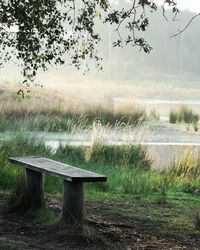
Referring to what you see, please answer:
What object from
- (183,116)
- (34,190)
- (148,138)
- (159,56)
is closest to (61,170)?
(34,190)

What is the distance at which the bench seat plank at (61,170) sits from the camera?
15.4 feet

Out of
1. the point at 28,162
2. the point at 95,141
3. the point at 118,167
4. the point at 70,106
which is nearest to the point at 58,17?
the point at 28,162

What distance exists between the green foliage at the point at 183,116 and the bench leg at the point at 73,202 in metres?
16.3

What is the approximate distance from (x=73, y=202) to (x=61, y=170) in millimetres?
283

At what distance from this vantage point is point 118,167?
1030 centimetres

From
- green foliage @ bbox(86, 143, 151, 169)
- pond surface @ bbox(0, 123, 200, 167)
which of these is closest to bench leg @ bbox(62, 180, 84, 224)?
pond surface @ bbox(0, 123, 200, 167)

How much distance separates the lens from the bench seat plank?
468 cm

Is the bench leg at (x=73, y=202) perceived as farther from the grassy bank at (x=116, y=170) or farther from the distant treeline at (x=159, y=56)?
the distant treeline at (x=159, y=56)

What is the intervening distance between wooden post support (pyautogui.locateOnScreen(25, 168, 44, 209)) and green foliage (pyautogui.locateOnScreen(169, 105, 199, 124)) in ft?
51.2

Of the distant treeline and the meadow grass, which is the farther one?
the distant treeline

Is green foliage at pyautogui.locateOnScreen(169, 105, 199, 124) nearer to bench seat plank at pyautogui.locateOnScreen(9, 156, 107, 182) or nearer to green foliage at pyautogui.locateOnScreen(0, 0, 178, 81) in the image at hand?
green foliage at pyautogui.locateOnScreen(0, 0, 178, 81)

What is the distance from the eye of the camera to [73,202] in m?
4.91

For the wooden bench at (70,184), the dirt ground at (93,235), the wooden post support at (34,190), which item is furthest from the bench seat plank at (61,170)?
the dirt ground at (93,235)

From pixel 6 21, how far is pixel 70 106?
44.7 ft
